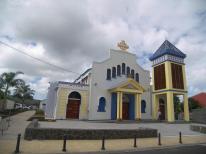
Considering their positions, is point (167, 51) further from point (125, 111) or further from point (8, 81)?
point (8, 81)

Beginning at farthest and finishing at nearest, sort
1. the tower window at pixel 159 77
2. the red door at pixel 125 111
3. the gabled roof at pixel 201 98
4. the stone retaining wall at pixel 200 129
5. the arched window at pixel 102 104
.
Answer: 1. the gabled roof at pixel 201 98
2. the tower window at pixel 159 77
3. the red door at pixel 125 111
4. the arched window at pixel 102 104
5. the stone retaining wall at pixel 200 129

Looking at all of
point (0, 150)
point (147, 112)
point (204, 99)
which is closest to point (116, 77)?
point (147, 112)

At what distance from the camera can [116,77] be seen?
28391 millimetres

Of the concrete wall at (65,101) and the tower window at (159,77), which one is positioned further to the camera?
the tower window at (159,77)

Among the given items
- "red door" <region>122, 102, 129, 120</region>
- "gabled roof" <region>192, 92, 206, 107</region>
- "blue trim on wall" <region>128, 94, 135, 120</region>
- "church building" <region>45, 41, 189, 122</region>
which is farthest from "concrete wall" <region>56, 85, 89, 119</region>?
"gabled roof" <region>192, 92, 206, 107</region>

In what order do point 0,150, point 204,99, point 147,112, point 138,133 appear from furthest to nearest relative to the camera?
point 204,99 → point 147,112 → point 138,133 → point 0,150

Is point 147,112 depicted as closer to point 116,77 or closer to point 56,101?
point 116,77

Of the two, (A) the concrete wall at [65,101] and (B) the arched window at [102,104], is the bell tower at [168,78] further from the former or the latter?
(A) the concrete wall at [65,101]

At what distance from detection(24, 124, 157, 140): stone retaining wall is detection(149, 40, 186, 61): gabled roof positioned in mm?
18438

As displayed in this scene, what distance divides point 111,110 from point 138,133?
1255cm

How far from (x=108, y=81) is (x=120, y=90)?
2.67 meters

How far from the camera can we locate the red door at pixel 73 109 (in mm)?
25359

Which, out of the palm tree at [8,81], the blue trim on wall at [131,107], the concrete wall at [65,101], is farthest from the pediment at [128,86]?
the palm tree at [8,81]

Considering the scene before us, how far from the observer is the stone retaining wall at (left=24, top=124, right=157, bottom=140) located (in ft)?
37.0
